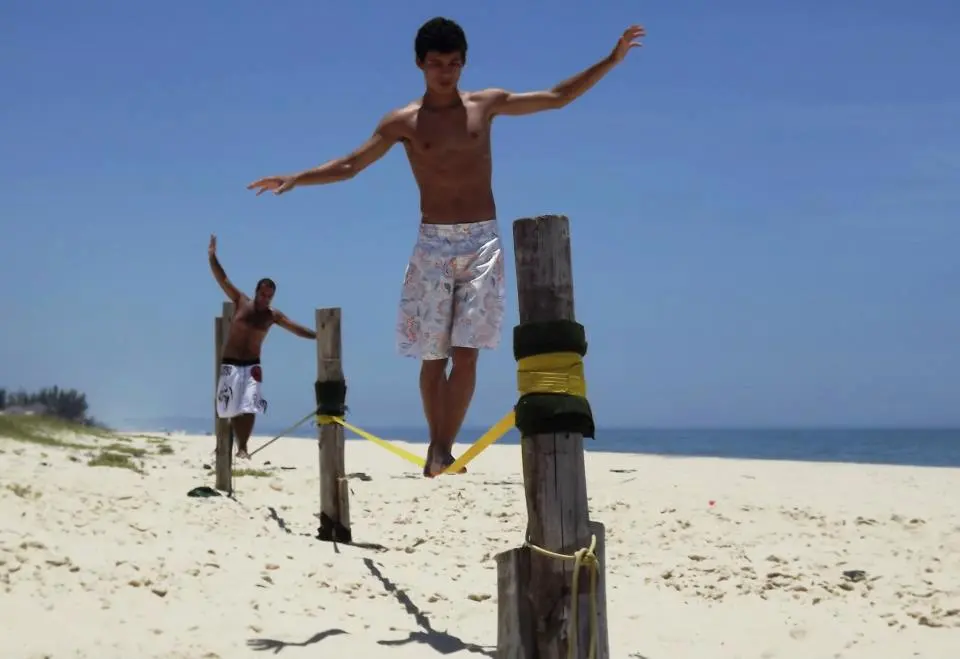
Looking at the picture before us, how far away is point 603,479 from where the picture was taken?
Result: 10805 millimetres

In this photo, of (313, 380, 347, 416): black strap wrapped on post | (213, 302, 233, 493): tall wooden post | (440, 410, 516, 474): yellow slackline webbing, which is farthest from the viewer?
(213, 302, 233, 493): tall wooden post

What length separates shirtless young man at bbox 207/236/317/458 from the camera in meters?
10.3

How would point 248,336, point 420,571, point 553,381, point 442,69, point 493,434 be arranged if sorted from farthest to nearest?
1. point 248,336
2. point 420,571
3. point 442,69
4. point 493,434
5. point 553,381

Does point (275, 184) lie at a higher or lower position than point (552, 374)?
higher

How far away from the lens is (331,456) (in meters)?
7.05

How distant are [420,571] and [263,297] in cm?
515

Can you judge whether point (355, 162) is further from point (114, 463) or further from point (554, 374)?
point (114, 463)

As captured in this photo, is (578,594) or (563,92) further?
(563,92)

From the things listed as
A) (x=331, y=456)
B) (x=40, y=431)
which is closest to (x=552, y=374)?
(x=331, y=456)

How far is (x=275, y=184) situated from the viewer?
187 inches

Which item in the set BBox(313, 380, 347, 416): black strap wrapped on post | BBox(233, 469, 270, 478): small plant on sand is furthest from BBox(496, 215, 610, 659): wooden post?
BBox(233, 469, 270, 478): small plant on sand

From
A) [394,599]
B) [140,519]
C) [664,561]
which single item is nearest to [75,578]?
[140,519]

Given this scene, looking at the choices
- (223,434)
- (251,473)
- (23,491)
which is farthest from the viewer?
(251,473)

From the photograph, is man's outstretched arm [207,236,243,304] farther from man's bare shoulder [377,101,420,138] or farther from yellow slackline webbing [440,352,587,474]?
yellow slackline webbing [440,352,587,474]
